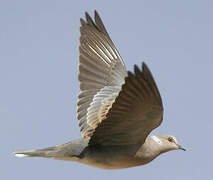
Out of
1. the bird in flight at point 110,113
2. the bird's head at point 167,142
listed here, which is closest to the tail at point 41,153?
the bird in flight at point 110,113

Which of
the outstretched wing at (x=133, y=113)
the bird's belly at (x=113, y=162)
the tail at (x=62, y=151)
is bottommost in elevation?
the bird's belly at (x=113, y=162)

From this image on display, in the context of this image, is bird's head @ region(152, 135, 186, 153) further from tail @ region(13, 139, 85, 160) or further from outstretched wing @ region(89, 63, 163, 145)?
tail @ region(13, 139, 85, 160)

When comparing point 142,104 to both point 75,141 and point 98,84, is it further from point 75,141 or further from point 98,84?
point 98,84

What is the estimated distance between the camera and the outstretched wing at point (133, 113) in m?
6.42

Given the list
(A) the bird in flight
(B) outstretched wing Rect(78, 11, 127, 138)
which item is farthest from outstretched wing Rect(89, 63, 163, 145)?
(B) outstretched wing Rect(78, 11, 127, 138)

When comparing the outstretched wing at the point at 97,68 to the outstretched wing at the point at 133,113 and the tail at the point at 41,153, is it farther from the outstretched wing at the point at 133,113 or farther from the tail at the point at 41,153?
the outstretched wing at the point at 133,113

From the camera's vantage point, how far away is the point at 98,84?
9.16 meters

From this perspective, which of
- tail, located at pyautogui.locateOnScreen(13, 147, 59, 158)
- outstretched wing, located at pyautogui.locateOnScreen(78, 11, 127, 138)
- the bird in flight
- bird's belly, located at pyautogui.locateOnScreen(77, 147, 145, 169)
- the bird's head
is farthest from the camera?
outstretched wing, located at pyautogui.locateOnScreen(78, 11, 127, 138)

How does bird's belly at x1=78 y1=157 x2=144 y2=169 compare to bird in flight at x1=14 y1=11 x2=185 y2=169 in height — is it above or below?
A: below

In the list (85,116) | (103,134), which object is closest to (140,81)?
(103,134)

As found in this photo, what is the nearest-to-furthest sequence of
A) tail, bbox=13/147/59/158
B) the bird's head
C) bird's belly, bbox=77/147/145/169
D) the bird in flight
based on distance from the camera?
the bird in flight, bird's belly, bbox=77/147/145/169, tail, bbox=13/147/59/158, the bird's head

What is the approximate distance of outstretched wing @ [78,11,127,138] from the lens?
8.80 meters

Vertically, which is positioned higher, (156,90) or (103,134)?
(156,90)

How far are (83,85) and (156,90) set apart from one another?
278 centimetres
